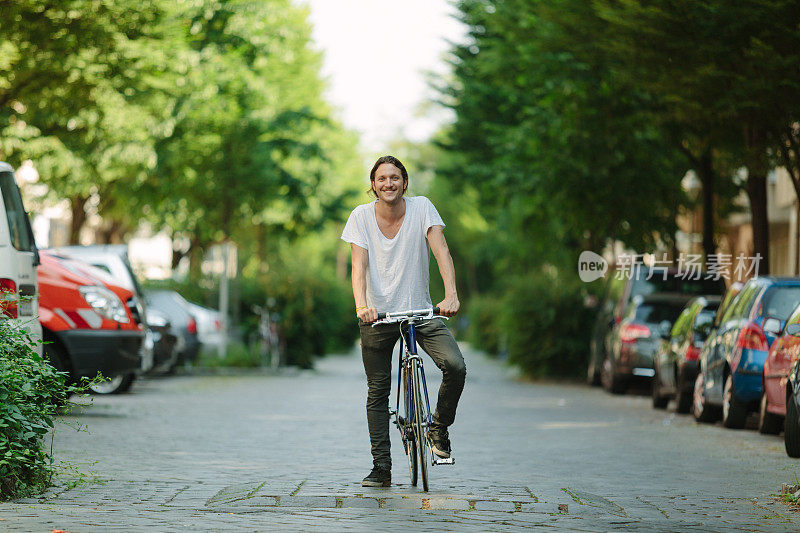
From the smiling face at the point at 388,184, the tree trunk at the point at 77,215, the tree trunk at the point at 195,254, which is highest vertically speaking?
the tree trunk at the point at 77,215

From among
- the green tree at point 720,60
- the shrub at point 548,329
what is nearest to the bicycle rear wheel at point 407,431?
the green tree at point 720,60

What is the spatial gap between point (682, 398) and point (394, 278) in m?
10.1

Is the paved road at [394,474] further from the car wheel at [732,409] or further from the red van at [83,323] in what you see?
the red van at [83,323]

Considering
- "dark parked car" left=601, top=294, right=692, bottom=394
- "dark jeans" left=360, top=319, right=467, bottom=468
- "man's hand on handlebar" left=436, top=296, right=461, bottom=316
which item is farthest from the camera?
"dark parked car" left=601, top=294, right=692, bottom=394

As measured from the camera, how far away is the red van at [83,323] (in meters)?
15.1

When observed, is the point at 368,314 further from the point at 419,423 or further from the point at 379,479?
the point at 379,479

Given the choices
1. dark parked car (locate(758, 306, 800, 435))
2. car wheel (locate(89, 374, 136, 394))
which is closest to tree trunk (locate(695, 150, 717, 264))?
car wheel (locate(89, 374, 136, 394))

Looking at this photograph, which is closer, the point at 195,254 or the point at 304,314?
the point at 304,314

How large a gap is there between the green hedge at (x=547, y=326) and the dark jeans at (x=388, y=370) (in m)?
19.8

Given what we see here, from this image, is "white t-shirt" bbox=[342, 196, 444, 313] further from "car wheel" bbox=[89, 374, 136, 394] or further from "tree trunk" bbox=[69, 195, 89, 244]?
"tree trunk" bbox=[69, 195, 89, 244]

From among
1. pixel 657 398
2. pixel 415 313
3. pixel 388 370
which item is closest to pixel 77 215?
pixel 657 398

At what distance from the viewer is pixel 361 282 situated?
8.73 metres

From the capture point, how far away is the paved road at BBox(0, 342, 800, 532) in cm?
766

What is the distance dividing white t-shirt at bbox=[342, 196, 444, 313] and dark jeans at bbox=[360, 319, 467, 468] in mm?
166
